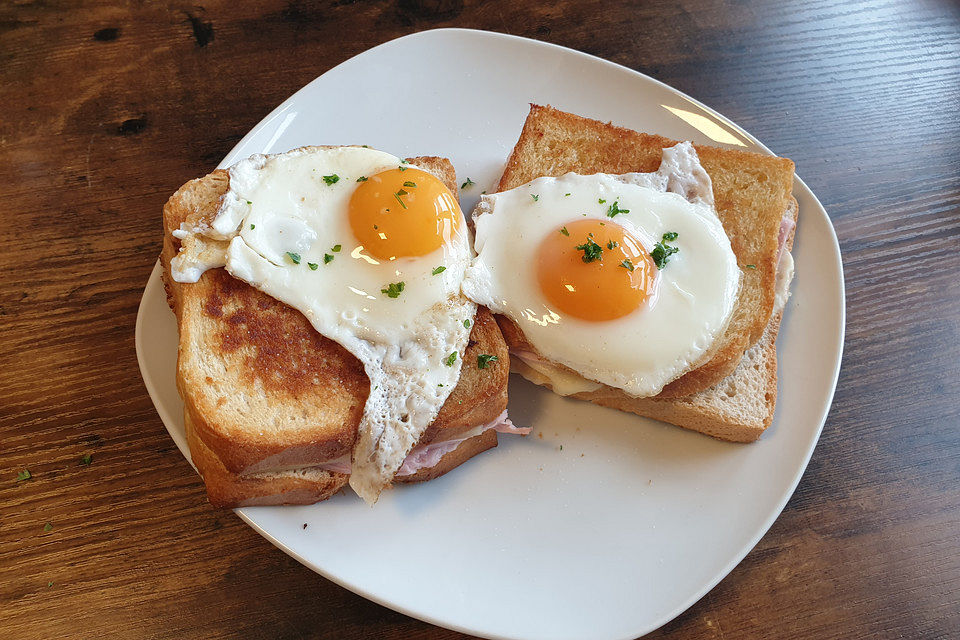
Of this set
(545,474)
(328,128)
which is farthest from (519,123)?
(545,474)

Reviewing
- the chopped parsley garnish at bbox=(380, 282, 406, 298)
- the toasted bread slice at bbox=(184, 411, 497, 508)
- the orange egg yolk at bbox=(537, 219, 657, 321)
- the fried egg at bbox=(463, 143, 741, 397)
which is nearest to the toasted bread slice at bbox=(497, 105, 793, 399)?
the fried egg at bbox=(463, 143, 741, 397)

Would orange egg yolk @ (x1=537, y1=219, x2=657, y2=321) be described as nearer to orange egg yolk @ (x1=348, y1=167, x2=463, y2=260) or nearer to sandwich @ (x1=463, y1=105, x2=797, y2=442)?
sandwich @ (x1=463, y1=105, x2=797, y2=442)

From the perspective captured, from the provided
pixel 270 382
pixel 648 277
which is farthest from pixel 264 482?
pixel 648 277

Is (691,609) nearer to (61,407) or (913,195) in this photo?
(913,195)

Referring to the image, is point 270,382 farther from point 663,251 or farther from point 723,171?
point 723,171

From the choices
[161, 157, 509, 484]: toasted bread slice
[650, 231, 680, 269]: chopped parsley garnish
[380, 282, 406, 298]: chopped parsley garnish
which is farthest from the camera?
[650, 231, 680, 269]: chopped parsley garnish

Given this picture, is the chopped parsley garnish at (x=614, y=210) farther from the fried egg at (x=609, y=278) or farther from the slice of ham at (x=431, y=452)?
the slice of ham at (x=431, y=452)
